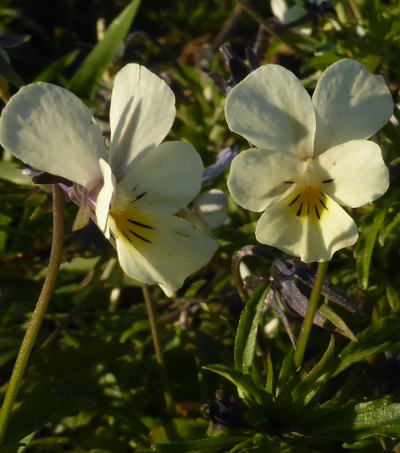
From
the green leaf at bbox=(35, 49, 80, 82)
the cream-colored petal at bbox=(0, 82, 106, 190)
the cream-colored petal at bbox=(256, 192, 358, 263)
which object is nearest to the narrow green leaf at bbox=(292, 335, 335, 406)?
the cream-colored petal at bbox=(256, 192, 358, 263)

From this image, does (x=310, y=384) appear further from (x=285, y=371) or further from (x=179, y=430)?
(x=179, y=430)

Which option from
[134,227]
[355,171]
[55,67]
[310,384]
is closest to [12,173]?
[55,67]

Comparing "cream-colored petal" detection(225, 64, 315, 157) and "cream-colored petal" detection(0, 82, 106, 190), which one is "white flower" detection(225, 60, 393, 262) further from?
"cream-colored petal" detection(0, 82, 106, 190)

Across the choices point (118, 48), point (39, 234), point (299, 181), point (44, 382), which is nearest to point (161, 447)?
point (44, 382)

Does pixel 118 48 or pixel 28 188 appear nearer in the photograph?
pixel 28 188

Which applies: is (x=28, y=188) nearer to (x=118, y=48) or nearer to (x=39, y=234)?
(x=39, y=234)

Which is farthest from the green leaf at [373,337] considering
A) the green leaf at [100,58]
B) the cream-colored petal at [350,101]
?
the green leaf at [100,58]
